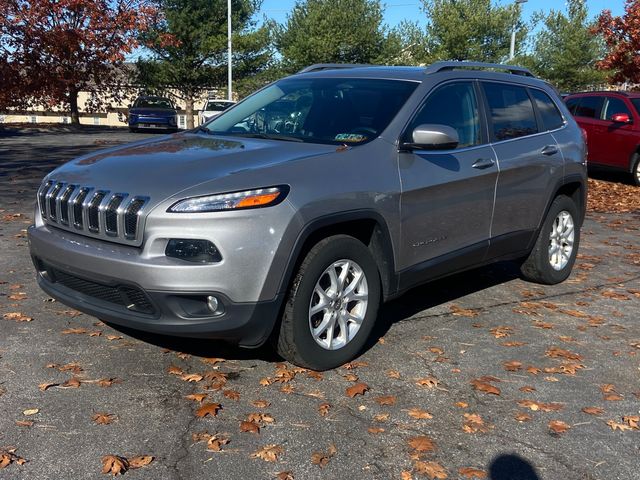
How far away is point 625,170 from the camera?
45.1ft

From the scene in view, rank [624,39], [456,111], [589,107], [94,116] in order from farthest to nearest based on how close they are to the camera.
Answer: [94,116] < [624,39] < [589,107] < [456,111]

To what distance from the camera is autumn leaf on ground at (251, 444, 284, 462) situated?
3.23 meters

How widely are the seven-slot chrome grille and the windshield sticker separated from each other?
1418mm

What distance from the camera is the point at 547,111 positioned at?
6281 millimetres

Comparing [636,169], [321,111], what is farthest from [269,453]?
[636,169]

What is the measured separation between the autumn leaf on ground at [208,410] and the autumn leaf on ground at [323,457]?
0.65 meters

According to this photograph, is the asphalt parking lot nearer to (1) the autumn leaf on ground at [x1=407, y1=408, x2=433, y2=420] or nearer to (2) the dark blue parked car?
(1) the autumn leaf on ground at [x1=407, y1=408, x2=433, y2=420]

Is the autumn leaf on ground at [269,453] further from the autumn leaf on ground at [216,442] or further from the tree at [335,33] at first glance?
the tree at [335,33]

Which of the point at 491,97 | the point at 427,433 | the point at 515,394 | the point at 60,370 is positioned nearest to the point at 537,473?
the point at 427,433

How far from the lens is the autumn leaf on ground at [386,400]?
3.87 metres

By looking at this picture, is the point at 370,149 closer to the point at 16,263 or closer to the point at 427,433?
the point at 427,433

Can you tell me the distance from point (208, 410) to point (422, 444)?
1117 mm

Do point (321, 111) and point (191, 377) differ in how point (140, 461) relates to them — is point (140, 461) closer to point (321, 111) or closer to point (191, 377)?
point (191, 377)

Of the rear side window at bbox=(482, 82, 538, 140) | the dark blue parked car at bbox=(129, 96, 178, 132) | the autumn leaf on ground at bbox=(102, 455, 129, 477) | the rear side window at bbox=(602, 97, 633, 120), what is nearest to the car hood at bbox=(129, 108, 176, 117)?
the dark blue parked car at bbox=(129, 96, 178, 132)
